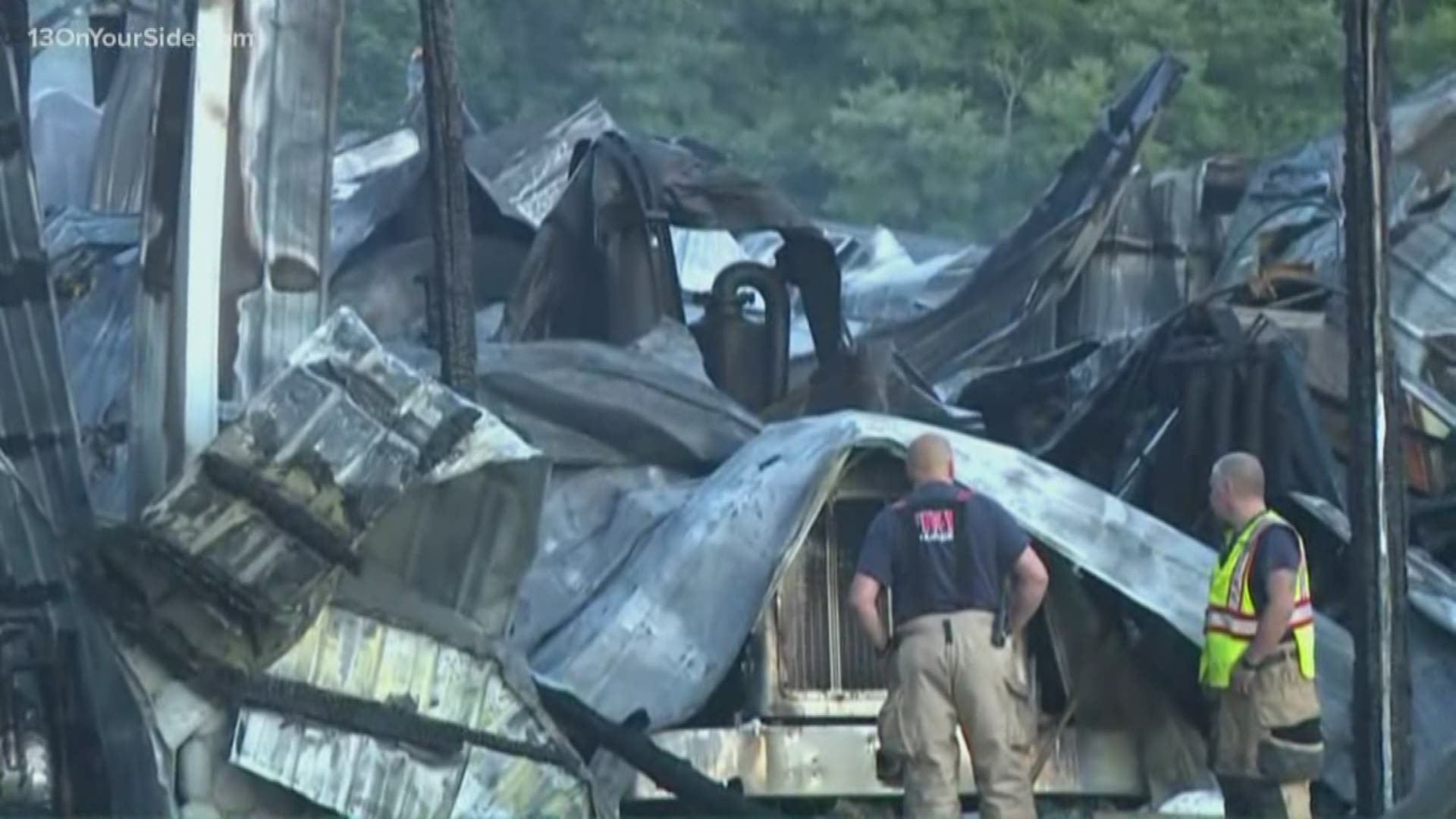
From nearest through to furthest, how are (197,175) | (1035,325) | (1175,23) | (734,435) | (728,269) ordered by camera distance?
(197,175) → (734,435) → (728,269) → (1035,325) → (1175,23)

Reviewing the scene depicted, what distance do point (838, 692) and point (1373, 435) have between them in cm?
233

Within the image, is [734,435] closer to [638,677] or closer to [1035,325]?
[638,677]

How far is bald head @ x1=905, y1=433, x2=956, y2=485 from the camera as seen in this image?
11602 mm

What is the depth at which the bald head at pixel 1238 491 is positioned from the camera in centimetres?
1171

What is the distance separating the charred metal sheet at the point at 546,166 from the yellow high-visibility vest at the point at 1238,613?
8352 millimetres

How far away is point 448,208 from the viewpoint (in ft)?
42.9

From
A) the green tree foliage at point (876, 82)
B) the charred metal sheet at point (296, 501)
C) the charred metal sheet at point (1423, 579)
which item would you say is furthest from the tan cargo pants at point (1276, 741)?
the green tree foliage at point (876, 82)

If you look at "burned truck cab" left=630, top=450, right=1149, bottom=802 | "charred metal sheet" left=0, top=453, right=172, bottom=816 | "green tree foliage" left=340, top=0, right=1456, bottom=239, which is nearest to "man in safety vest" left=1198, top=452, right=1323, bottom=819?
"burned truck cab" left=630, top=450, right=1149, bottom=802

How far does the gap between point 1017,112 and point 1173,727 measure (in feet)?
90.5

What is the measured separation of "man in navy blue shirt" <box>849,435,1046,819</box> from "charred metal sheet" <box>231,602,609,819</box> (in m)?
1.21

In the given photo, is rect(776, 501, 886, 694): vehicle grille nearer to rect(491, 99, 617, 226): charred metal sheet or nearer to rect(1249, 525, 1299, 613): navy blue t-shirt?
rect(1249, 525, 1299, 613): navy blue t-shirt

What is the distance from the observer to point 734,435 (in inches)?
589

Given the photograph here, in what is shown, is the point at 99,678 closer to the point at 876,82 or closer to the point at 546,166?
the point at 546,166

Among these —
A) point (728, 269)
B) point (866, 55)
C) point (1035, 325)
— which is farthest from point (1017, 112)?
point (728, 269)
